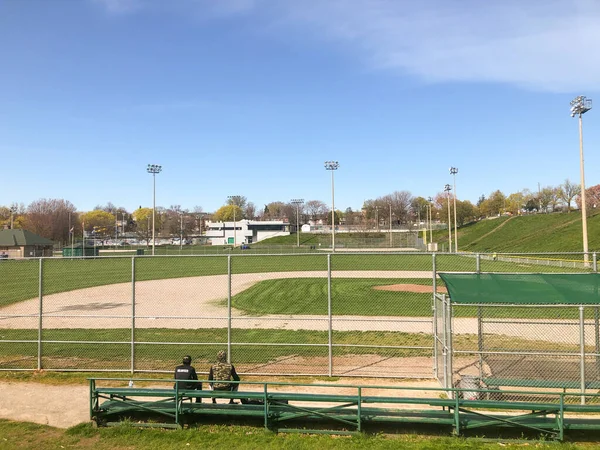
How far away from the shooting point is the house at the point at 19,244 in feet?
217

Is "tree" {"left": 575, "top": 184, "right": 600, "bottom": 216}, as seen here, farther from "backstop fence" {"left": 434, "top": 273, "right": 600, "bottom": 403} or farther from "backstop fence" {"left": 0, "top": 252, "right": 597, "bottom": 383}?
"backstop fence" {"left": 434, "top": 273, "right": 600, "bottom": 403}

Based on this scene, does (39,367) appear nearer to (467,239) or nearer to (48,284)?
(48,284)

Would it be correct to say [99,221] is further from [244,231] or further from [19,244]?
[19,244]

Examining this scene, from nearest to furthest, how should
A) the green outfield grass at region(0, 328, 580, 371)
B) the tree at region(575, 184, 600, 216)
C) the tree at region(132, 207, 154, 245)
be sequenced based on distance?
the green outfield grass at region(0, 328, 580, 371) < the tree at region(575, 184, 600, 216) < the tree at region(132, 207, 154, 245)

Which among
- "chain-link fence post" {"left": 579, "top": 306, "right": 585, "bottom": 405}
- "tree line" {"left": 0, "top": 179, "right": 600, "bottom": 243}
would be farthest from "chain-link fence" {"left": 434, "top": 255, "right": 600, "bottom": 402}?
"tree line" {"left": 0, "top": 179, "right": 600, "bottom": 243}

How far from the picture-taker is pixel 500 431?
8.02 meters

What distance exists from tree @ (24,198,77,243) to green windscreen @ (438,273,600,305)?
11908 centimetres

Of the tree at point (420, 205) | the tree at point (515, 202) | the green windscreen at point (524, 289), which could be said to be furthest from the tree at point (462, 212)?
the green windscreen at point (524, 289)

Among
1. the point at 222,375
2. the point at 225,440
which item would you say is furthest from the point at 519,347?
the point at 225,440

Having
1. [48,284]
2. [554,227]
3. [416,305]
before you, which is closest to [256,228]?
[554,227]

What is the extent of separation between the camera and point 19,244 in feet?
220

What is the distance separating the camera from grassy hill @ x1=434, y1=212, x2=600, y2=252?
66.2 metres

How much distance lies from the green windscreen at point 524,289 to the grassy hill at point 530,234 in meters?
55.5

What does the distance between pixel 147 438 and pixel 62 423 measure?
2.22 m
